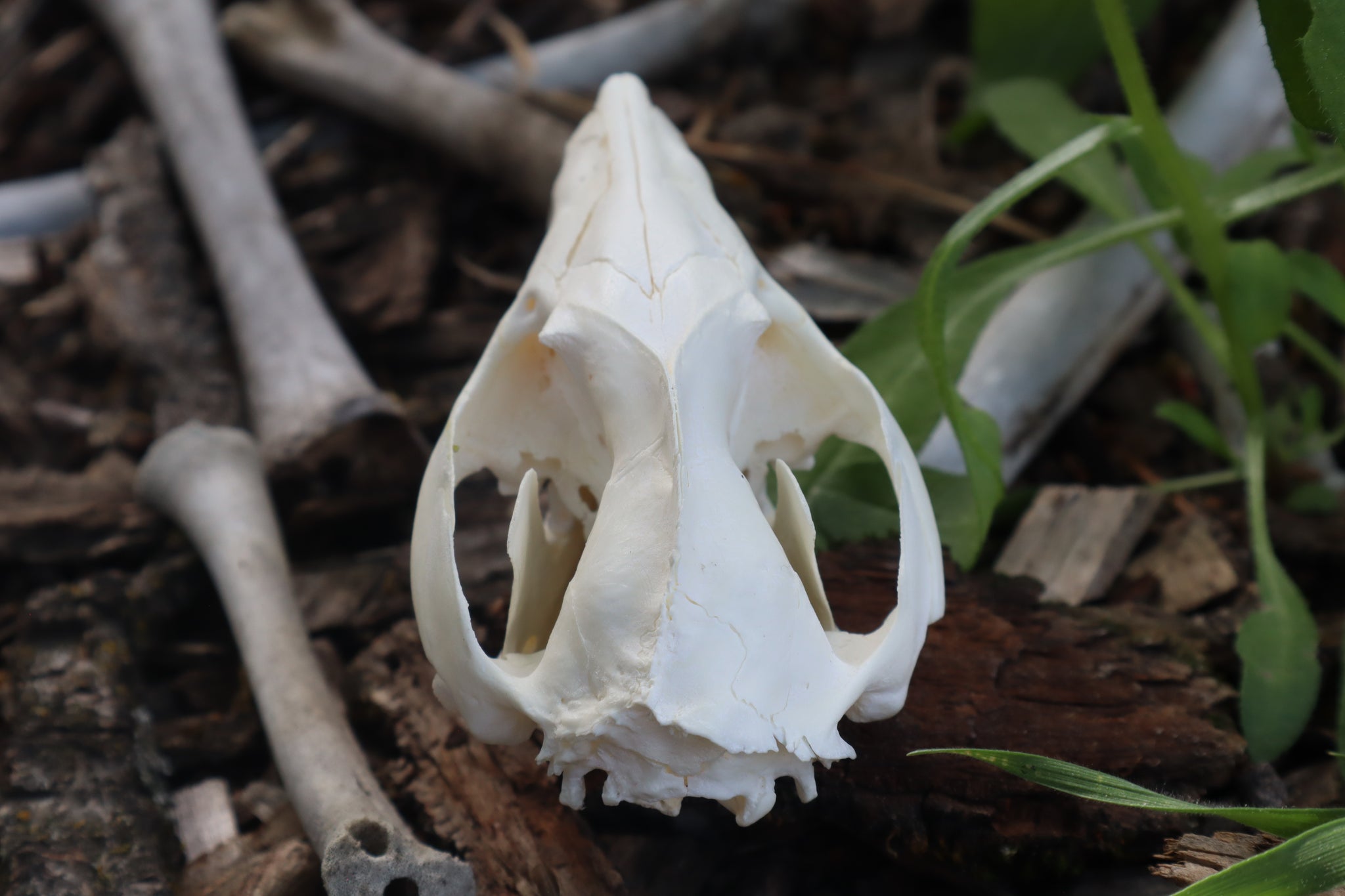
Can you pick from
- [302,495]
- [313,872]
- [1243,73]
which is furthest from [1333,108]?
[302,495]

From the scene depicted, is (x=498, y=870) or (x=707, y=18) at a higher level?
(x=707, y=18)

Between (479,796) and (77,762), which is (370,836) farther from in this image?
(77,762)

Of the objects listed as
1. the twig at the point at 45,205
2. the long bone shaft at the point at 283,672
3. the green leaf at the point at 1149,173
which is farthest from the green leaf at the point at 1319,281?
the twig at the point at 45,205

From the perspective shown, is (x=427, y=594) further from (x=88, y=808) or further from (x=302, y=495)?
(x=302, y=495)

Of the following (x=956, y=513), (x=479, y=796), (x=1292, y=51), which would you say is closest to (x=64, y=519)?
(x=479, y=796)

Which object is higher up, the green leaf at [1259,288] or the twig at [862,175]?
the green leaf at [1259,288]

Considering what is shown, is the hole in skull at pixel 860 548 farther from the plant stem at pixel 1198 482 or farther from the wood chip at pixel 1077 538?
the plant stem at pixel 1198 482
